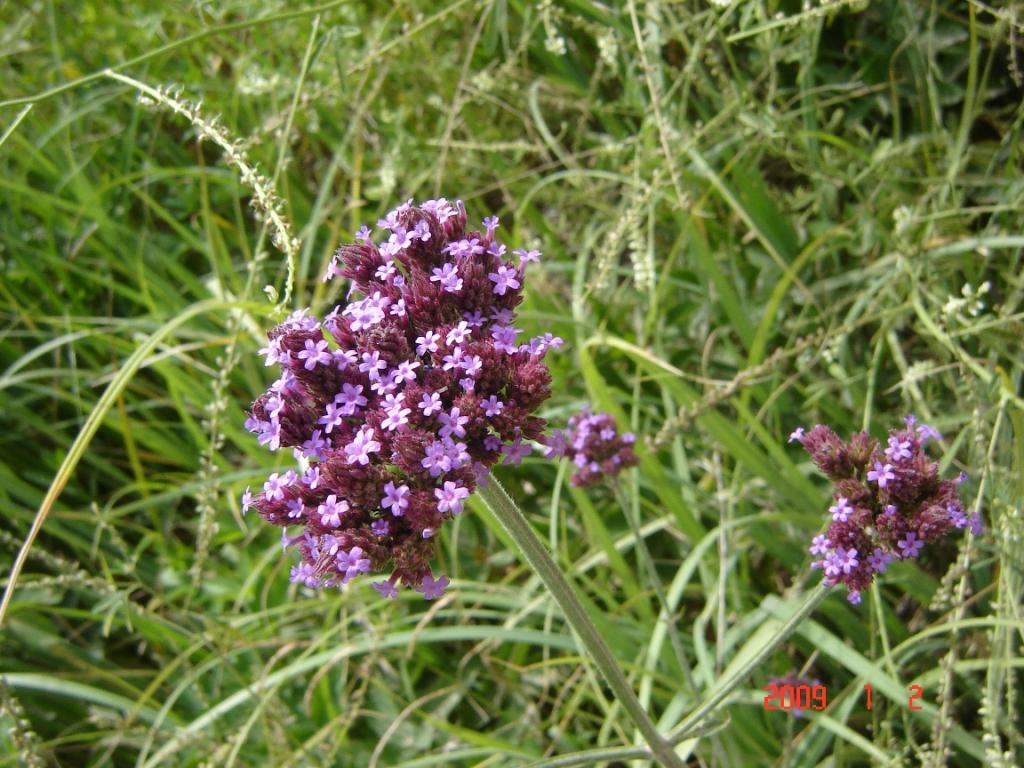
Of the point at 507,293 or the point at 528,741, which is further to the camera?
the point at 528,741

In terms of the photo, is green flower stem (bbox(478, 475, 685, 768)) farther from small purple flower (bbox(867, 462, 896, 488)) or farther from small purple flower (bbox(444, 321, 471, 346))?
small purple flower (bbox(867, 462, 896, 488))

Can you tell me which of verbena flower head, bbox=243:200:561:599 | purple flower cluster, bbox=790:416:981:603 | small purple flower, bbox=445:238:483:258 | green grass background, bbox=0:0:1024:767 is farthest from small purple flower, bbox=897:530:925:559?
small purple flower, bbox=445:238:483:258

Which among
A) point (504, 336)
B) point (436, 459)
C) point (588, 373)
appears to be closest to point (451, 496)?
point (436, 459)

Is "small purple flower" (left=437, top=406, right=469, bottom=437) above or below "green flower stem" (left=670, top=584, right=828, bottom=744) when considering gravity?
above

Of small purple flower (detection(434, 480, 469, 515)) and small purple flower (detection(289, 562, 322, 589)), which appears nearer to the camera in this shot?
small purple flower (detection(434, 480, 469, 515))

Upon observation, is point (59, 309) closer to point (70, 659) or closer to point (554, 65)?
point (70, 659)

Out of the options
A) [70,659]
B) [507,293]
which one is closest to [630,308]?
[507,293]

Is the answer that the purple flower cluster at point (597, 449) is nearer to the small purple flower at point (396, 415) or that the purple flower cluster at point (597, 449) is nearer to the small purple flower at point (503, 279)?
the small purple flower at point (503, 279)
